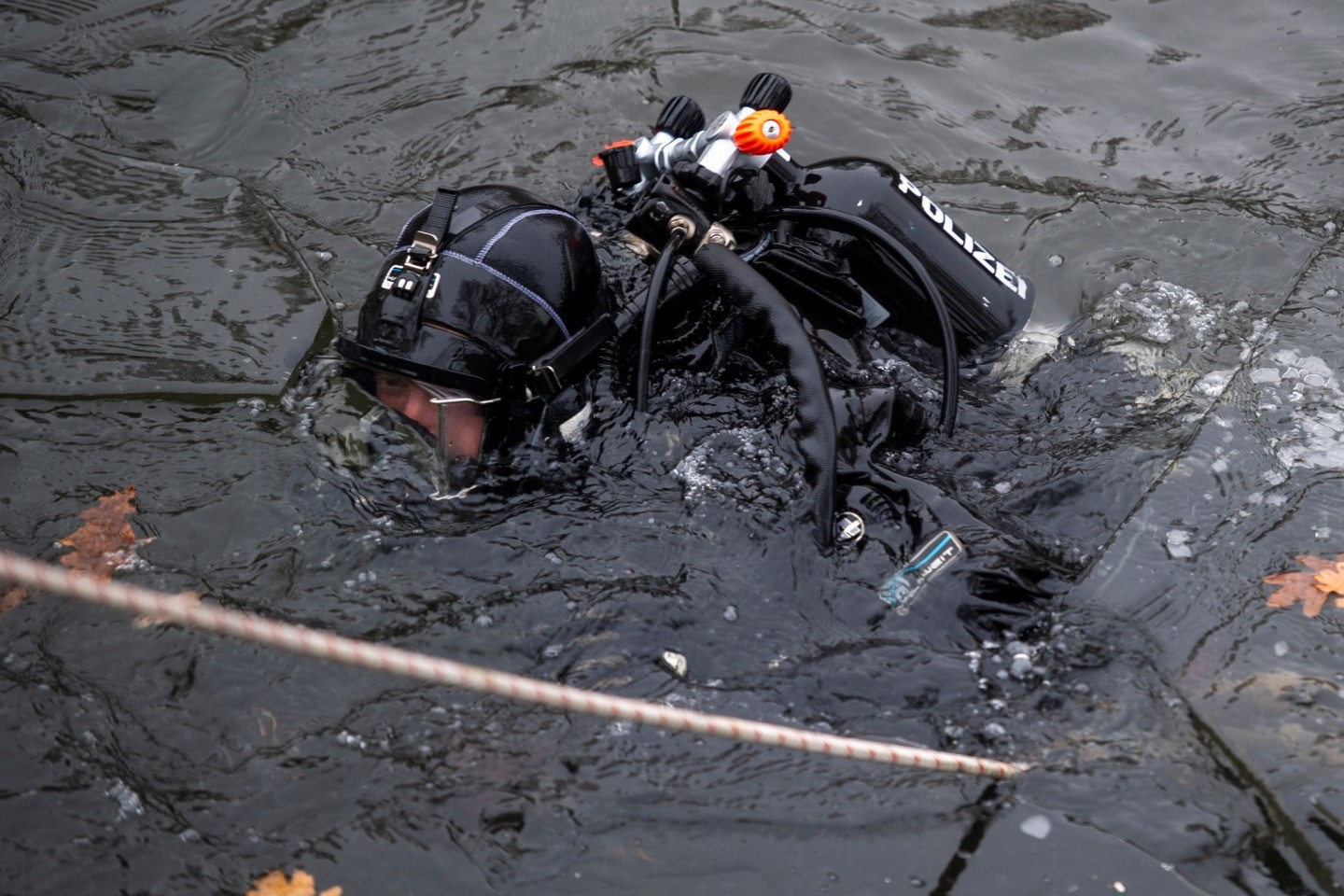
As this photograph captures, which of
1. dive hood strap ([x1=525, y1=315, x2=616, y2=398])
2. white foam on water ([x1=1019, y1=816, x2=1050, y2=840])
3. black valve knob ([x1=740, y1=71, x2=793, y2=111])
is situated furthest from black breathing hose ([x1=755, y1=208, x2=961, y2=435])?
white foam on water ([x1=1019, y1=816, x2=1050, y2=840])

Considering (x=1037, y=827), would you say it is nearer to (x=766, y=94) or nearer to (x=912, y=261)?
(x=912, y=261)

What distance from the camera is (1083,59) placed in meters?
6.19

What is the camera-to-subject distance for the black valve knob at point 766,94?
12.1 feet

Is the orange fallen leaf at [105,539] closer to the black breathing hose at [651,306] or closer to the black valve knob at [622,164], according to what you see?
the black breathing hose at [651,306]

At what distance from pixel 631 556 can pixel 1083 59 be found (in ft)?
14.5

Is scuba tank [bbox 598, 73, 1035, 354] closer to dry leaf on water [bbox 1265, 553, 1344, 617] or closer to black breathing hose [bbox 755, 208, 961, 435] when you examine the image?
black breathing hose [bbox 755, 208, 961, 435]

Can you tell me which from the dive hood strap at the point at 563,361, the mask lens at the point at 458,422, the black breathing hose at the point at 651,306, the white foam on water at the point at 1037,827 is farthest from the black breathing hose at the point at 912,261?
the white foam on water at the point at 1037,827

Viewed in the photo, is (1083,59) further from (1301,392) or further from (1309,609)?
(1309,609)

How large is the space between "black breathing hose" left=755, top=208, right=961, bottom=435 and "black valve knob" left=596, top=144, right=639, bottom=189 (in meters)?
0.51

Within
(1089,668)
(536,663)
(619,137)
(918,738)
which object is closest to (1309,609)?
(1089,668)

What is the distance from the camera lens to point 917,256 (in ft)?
12.4

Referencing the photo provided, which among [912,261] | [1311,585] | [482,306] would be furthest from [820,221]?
[1311,585]

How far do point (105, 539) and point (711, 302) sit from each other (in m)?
2.22

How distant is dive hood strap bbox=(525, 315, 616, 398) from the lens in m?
3.48
